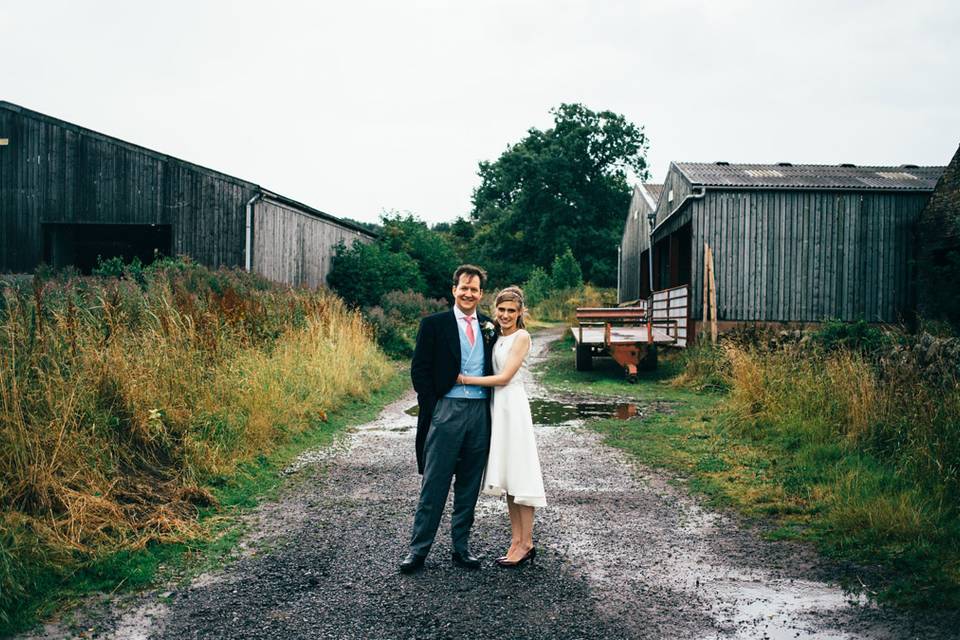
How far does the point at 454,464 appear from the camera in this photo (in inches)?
176

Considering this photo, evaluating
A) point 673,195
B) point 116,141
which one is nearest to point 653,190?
point 673,195

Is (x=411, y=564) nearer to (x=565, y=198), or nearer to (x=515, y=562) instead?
(x=515, y=562)

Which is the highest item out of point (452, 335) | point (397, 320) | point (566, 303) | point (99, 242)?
point (99, 242)

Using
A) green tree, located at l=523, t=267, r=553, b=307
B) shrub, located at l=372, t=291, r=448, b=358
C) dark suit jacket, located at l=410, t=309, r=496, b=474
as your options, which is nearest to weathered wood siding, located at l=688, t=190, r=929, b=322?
shrub, located at l=372, t=291, r=448, b=358

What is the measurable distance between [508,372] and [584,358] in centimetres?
1190

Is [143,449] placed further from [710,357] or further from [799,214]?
[799,214]

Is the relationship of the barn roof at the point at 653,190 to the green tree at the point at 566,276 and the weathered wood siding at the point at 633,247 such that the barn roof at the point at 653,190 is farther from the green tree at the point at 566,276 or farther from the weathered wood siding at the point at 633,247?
the green tree at the point at 566,276

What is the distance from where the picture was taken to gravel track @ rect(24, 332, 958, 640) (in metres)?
3.47

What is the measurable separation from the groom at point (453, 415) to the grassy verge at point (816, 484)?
2.12 m

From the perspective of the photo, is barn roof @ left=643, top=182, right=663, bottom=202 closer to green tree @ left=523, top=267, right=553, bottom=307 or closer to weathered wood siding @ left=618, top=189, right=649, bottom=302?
weathered wood siding @ left=618, top=189, right=649, bottom=302

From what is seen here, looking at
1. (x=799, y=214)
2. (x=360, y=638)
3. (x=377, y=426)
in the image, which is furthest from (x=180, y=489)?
(x=799, y=214)

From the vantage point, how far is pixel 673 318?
1848 cm

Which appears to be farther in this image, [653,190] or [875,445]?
[653,190]

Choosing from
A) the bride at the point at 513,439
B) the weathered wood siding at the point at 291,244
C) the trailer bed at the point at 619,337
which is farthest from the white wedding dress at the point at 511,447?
the weathered wood siding at the point at 291,244
